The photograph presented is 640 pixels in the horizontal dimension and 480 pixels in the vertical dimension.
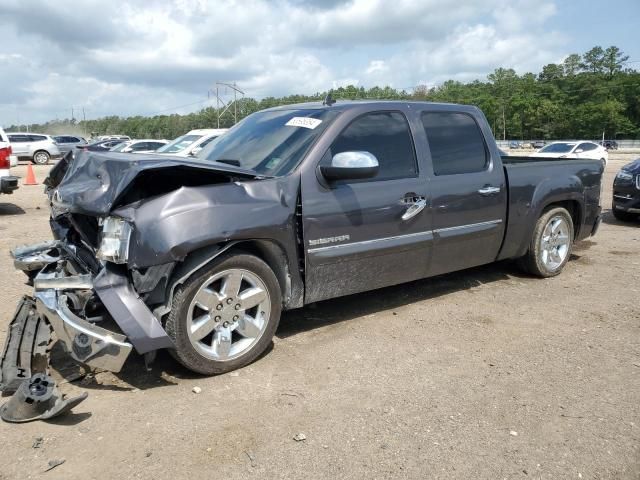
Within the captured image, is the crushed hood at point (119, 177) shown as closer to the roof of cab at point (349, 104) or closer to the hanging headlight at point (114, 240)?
the hanging headlight at point (114, 240)

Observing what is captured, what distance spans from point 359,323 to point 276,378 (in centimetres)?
116

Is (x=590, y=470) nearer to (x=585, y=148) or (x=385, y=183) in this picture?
(x=385, y=183)

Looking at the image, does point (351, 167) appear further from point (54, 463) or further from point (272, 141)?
point (54, 463)

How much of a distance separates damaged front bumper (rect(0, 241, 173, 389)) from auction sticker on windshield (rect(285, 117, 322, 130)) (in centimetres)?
179

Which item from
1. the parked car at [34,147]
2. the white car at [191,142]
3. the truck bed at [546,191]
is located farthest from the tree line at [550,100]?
the truck bed at [546,191]

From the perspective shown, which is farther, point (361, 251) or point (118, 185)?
point (361, 251)

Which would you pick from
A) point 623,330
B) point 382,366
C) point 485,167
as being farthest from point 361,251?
point 623,330

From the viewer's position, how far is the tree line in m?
84.9

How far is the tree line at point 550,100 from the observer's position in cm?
8494

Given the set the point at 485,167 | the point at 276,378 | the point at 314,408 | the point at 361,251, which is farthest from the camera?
the point at 485,167

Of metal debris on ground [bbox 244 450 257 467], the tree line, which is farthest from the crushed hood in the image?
the tree line

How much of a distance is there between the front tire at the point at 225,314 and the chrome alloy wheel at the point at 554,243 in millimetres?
3384

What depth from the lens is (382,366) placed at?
3633 millimetres

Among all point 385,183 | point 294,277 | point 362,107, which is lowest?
point 294,277
